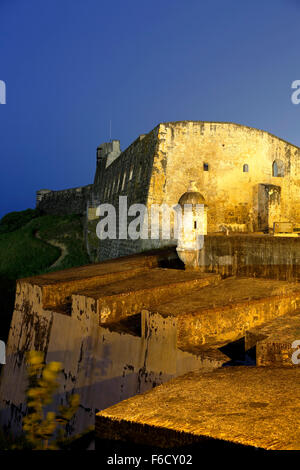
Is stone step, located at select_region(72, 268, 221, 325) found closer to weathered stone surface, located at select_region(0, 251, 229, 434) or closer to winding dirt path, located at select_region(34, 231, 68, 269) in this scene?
weathered stone surface, located at select_region(0, 251, 229, 434)

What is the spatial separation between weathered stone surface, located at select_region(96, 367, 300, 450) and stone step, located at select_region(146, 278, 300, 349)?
1414 millimetres

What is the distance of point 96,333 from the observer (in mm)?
5500

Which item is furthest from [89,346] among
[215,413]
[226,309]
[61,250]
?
[61,250]

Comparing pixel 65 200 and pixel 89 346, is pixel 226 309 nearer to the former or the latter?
pixel 89 346

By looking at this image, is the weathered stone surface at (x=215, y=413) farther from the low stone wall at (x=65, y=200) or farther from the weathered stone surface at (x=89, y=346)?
the low stone wall at (x=65, y=200)

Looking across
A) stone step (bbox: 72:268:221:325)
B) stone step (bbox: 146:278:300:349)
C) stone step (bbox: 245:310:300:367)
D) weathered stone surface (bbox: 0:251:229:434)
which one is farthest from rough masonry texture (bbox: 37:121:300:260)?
stone step (bbox: 245:310:300:367)

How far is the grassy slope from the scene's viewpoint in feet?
67.0

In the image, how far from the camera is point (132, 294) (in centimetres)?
589

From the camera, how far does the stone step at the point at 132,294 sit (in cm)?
556

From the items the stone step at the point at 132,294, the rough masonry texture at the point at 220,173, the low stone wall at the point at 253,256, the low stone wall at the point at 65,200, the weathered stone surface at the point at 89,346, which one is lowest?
the weathered stone surface at the point at 89,346

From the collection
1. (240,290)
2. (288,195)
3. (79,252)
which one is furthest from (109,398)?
(79,252)

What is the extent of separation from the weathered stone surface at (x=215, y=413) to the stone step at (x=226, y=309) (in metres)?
1.41

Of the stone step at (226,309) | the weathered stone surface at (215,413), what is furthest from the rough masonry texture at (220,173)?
the weathered stone surface at (215,413)

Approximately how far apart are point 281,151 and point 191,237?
952 cm
